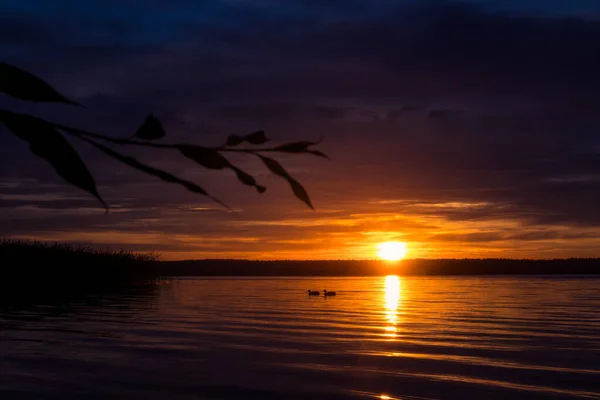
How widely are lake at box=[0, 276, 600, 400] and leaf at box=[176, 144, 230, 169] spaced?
8732 millimetres

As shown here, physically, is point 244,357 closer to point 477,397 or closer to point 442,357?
point 442,357

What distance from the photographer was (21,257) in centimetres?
Answer: 3759

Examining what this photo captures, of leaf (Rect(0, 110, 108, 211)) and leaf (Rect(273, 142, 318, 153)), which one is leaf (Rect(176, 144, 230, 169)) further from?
leaf (Rect(0, 110, 108, 211))

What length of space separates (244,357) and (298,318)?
31.7 feet

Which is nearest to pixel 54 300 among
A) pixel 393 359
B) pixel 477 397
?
pixel 393 359

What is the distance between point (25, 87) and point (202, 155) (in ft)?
1.15

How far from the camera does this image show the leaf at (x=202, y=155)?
4.50 feet

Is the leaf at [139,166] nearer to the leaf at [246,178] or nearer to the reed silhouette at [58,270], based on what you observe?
the leaf at [246,178]

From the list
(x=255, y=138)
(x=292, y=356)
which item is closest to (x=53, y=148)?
(x=255, y=138)

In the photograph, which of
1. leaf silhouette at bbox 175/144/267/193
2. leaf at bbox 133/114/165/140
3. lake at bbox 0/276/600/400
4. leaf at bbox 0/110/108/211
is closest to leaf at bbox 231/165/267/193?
leaf silhouette at bbox 175/144/267/193

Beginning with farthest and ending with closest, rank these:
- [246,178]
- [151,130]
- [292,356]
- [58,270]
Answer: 1. [58,270]
2. [292,356]
3. [246,178]
4. [151,130]

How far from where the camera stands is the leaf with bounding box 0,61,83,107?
1.16 metres

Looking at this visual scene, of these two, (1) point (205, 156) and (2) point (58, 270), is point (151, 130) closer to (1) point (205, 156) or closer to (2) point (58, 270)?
(1) point (205, 156)

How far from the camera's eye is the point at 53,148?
115 cm
